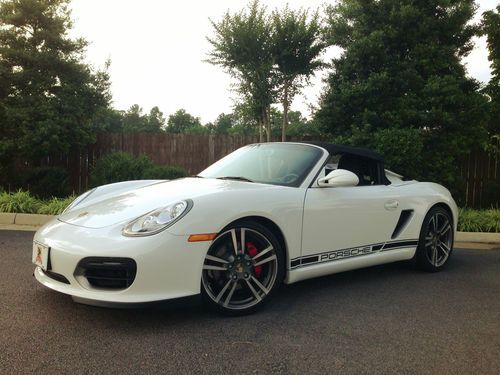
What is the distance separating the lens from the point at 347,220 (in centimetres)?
410

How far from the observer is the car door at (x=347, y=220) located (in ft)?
12.6

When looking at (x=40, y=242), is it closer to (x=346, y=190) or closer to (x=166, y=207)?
(x=166, y=207)

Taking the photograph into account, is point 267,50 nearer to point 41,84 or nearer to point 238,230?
point 41,84

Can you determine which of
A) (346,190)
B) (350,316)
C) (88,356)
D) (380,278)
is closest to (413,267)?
(380,278)

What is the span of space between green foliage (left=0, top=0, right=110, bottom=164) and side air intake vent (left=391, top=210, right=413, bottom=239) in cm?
906

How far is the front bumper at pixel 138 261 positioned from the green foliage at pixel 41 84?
8958mm

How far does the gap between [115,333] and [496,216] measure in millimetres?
7578

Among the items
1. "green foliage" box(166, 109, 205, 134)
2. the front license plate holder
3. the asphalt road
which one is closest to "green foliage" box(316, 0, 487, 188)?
the asphalt road

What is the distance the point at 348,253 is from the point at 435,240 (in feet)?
4.77

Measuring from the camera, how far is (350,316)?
3.51 metres

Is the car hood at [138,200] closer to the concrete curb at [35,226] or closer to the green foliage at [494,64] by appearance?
the concrete curb at [35,226]

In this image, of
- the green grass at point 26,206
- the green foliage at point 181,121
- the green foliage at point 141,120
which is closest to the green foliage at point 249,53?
the green grass at point 26,206

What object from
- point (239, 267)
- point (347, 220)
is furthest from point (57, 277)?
point (347, 220)

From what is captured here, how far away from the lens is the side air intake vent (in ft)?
15.2
